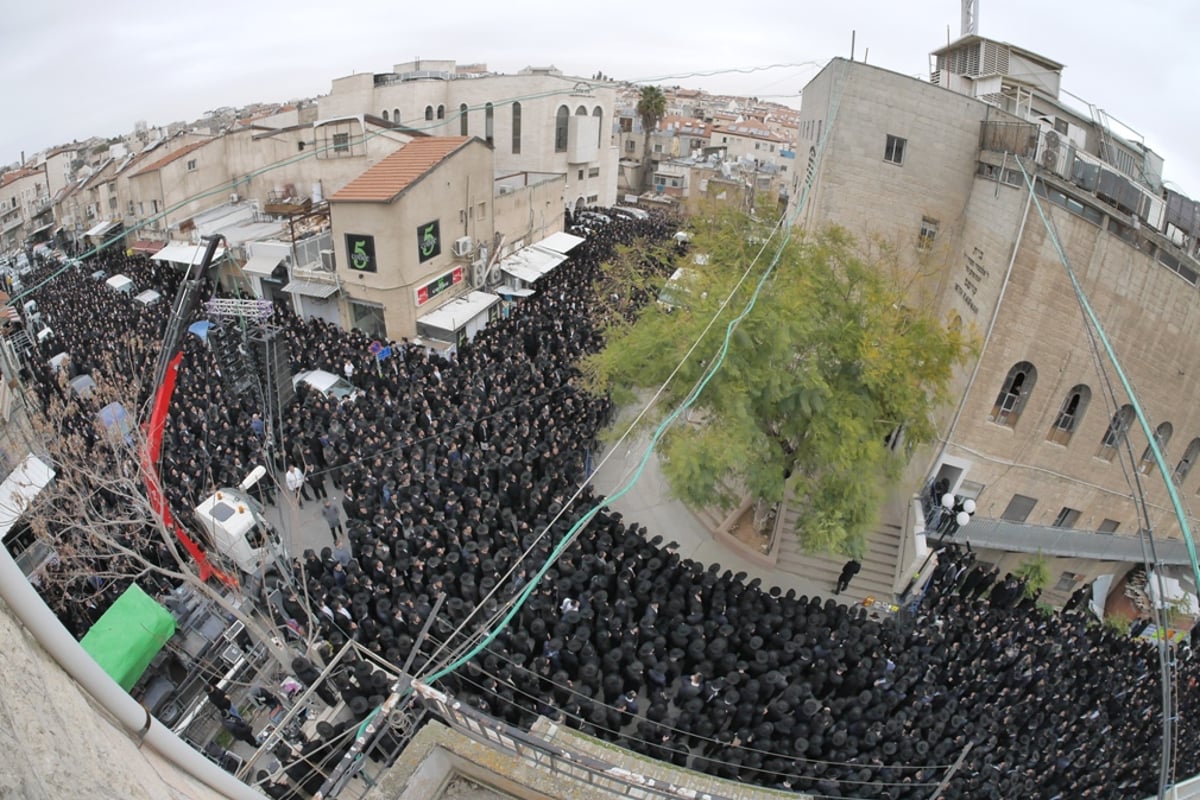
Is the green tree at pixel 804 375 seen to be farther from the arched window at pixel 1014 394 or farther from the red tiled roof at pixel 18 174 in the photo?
the red tiled roof at pixel 18 174

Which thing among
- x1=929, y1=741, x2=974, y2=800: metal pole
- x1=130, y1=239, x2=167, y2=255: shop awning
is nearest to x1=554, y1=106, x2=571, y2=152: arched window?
x1=130, y1=239, x2=167, y2=255: shop awning

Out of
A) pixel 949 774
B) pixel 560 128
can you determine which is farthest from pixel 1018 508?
pixel 560 128

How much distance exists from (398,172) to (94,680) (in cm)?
1975

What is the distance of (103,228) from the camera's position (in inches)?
1128

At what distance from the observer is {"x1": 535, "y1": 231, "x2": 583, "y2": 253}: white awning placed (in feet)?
88.6

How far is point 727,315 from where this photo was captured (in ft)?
35.6

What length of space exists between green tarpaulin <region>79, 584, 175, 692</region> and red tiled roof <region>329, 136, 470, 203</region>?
12.5 meters

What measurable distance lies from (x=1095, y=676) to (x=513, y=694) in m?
9.67

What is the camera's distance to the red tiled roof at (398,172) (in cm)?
1894

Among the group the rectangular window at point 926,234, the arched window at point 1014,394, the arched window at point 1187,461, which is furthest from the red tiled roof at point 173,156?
the arched window at point 1187,461

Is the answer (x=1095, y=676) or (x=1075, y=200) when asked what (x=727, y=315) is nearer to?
(x=1075, y=200)

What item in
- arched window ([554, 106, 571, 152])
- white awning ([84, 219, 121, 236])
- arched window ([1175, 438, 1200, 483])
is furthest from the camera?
arched window ([554, 106, 571, 152])

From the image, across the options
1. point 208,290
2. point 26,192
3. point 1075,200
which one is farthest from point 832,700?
point 26,192

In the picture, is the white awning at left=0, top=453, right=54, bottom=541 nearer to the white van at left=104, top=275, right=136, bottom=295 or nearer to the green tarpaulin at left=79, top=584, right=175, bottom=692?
the green tarpaulin at left=79, top=584, right=175, bottom=692
